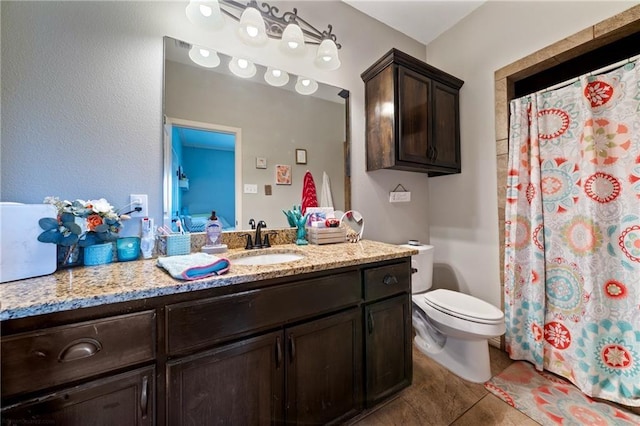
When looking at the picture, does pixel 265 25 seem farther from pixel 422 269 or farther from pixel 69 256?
pixel 422 269

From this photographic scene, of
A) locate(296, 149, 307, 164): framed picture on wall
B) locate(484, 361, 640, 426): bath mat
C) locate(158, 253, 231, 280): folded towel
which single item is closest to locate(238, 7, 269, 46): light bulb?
locate(296, 149, 307, 164): framed picture on wall

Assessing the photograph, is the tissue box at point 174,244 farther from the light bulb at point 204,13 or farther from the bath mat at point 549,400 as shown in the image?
the bath mat at point 549,400

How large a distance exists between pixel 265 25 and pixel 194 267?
4.86 feet

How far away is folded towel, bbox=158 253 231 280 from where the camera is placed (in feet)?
2.55

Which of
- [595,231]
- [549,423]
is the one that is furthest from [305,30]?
[549,423]

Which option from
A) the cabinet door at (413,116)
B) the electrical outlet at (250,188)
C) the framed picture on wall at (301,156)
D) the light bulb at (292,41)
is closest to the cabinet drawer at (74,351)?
the electrical outlet at (250,188)

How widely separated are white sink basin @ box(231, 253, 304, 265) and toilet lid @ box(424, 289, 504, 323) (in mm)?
1010

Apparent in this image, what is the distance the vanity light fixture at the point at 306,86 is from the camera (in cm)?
161

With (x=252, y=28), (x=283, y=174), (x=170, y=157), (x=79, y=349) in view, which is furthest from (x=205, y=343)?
(x=252, y=28)

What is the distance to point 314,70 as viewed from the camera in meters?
1.64

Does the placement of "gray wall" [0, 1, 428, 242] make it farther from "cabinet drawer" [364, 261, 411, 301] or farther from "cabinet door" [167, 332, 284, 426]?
"cabinet drawer" [364, 261, 411, 301]

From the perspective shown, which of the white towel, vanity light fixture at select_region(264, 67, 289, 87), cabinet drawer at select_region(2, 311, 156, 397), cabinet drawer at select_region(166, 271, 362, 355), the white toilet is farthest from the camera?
the white towel

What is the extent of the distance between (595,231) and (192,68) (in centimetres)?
247

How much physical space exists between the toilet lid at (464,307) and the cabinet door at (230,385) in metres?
1.13
